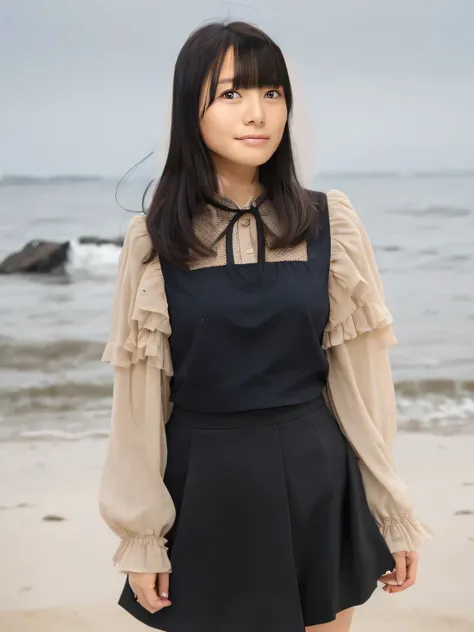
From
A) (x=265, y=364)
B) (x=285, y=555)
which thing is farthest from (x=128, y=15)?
(x=285, y=555)

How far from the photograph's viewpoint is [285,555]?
1.16 meters

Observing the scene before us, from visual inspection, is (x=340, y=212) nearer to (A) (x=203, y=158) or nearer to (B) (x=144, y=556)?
(A) (x=203, y=158)

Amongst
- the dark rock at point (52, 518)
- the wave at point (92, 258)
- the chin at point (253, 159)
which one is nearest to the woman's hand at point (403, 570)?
the chin at point (253, 159)

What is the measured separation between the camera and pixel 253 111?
113 centimetres

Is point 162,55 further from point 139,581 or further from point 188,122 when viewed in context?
point 139,581

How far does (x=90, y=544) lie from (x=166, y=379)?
1379 mm

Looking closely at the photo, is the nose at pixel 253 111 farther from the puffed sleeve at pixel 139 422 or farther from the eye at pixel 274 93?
the puffed sleeve at pixel 139 422

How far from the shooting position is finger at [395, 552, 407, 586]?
125cm

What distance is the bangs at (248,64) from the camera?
112 centimetres

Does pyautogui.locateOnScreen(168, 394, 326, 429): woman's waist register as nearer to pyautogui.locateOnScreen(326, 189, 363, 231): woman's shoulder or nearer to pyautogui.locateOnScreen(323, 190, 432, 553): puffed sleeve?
pyautogui.locateOnScreen(323, 190, 432, 553): puffed sleeve

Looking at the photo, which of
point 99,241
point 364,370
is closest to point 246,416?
point 364,370

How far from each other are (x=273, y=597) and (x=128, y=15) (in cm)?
197

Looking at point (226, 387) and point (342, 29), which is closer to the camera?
point (226, 387)

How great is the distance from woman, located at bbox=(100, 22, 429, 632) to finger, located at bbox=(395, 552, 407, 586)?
5 centimetres
